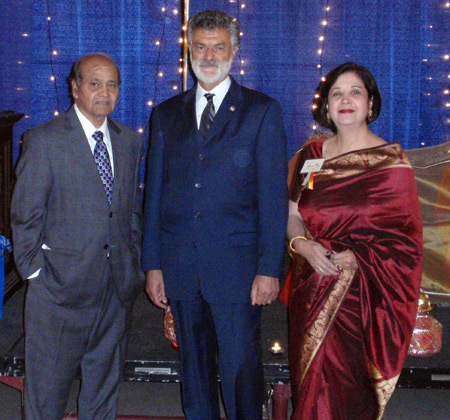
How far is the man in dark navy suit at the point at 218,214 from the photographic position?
2033 millimetres

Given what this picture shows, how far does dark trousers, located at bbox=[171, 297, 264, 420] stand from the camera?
210cm

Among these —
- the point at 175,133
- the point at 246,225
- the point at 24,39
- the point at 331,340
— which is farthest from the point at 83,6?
the point at 331,340

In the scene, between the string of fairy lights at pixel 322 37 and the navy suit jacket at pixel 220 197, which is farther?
the string of fairy lights at pixel 322 37

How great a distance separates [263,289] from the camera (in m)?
2.05

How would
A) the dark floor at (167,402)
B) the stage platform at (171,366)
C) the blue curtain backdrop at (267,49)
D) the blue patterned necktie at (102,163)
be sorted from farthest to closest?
the blue curtain backdrop at (267,49), the dark floor at (167,402), the stage platform at (171,366), the blue patterned necktie at (102,163)

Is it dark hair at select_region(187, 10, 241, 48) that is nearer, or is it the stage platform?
dark hair at select_region(187, 10, 241, 48)

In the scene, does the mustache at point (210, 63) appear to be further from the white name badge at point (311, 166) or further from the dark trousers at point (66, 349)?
the dark trousers at point (66, 349)

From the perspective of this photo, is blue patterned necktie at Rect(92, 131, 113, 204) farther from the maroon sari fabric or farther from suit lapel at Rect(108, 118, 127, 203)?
the maroon sari fabric

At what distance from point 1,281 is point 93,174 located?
3.38 feet

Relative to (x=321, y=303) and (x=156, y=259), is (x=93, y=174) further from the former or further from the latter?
(x=321, y=303)

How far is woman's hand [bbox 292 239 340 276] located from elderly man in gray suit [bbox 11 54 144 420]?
636 millimetres

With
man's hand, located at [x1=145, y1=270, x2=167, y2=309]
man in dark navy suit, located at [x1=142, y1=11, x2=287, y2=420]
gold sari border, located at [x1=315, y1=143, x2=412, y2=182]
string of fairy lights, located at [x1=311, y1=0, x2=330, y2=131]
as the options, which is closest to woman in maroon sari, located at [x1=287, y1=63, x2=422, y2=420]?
gold sari border, located at [x1=315, y1=143, x2=412, y2=182]

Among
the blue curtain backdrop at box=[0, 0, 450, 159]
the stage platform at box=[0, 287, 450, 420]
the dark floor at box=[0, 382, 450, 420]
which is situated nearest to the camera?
the stage platform at box=[0, 287, 450, 420]

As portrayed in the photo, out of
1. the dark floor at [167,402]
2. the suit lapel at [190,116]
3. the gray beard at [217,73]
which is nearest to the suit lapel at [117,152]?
the suit lapel at [190,116]
